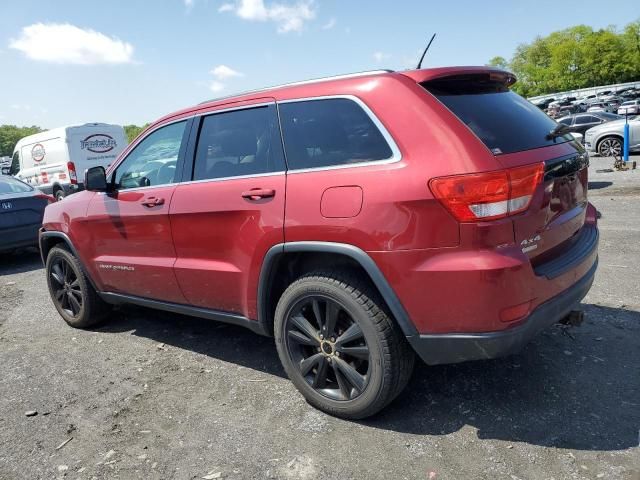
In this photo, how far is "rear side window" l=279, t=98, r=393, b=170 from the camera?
2.68 metres

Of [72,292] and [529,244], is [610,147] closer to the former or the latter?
[529,244]

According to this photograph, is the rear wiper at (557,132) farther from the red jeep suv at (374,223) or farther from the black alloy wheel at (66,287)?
the black alloy wheel at (66,287)

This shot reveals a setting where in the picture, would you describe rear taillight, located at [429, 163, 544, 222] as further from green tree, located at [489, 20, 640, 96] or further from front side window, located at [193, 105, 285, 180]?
green tree, located at [489, 20, 640, 96]

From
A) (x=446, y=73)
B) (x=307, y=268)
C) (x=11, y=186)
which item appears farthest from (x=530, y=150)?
(x=11, y=186)

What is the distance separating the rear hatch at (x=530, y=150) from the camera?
97.8 inches

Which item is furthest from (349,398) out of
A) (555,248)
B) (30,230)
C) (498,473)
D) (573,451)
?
(30,230)

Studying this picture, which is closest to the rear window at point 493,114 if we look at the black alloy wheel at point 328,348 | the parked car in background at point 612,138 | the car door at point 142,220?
the black alloy wheel at point 328,348

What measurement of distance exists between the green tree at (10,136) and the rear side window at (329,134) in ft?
441

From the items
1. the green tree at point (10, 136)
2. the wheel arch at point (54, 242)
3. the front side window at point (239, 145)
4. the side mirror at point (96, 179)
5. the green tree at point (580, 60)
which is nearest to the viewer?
the front side window at point (239, 145)

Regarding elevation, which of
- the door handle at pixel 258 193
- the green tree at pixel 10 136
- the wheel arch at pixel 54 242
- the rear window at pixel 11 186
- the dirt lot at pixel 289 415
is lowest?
the dirt lot at pixel 289 415

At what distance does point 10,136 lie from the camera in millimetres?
126250

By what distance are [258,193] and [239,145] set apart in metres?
0.49

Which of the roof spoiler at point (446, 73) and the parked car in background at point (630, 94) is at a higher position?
the parked car in background at point (630, 94)

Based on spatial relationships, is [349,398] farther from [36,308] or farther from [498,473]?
[36,308]
